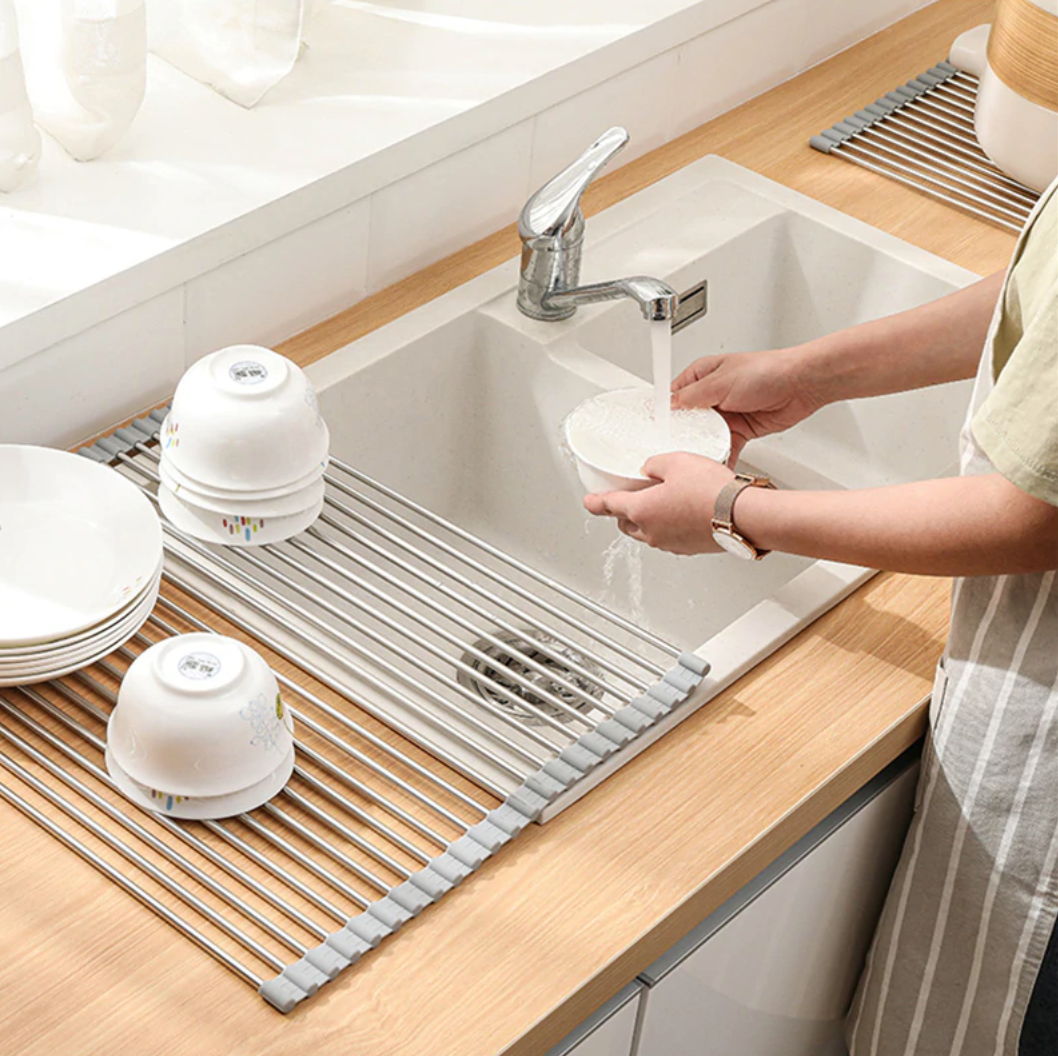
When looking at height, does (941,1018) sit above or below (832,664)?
below

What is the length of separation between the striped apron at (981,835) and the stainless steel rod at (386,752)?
37cm

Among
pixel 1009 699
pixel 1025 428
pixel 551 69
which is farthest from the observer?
pixel 551 69

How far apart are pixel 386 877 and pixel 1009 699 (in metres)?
0.47

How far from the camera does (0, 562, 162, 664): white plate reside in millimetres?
1081

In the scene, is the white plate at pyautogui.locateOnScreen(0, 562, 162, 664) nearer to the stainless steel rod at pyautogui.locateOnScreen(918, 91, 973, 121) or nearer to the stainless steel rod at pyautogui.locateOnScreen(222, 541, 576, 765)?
the stainless steel rod at pyautogui.locateOnScreen(222, 541, 576, 765)

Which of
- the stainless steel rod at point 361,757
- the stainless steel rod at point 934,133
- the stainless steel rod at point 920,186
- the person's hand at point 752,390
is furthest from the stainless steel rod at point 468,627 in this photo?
the stainless steel rod at point 934,133

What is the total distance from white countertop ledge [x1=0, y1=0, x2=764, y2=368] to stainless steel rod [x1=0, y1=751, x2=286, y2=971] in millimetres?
Answer: 338

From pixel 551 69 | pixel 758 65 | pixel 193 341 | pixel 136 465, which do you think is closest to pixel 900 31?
pixel 758 65

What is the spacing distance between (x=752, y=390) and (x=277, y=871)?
0.61m

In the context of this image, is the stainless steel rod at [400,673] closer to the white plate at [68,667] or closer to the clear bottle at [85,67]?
the white plate at [68,667]

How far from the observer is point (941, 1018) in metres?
1.32

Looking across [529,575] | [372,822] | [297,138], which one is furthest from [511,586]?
[297,138]

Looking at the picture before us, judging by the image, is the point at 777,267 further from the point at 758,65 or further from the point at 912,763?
the point at 912,763

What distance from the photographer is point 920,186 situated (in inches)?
69.1
